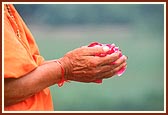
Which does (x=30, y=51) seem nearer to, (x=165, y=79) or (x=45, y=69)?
(x=45, y=69)

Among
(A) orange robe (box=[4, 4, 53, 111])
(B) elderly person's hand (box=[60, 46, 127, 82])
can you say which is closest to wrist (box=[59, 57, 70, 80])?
(B) elderly person's hand (box=[60, 46, 127, 82])

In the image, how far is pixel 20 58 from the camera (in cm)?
184

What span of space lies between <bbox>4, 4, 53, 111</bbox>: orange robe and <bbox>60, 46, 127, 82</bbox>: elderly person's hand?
14cm

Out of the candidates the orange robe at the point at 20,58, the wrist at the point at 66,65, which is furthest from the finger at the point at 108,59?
the orange robe at the point at 20,58

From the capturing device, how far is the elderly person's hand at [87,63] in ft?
6.73

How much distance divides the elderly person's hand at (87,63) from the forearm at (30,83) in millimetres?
76

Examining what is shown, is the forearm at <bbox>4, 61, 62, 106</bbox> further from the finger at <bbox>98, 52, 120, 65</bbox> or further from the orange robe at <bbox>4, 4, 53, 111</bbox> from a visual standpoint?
the finger at <bbox>98, 52, 120, 65</bbox>

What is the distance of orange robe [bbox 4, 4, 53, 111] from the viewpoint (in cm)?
183

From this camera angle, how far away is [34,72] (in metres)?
1.91

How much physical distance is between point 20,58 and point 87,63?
376mm

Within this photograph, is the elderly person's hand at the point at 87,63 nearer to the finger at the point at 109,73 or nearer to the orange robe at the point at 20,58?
the finger at the point at 109,73

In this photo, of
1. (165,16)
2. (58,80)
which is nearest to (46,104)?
(58,80)

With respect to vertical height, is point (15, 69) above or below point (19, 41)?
below

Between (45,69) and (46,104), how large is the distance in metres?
0.21
